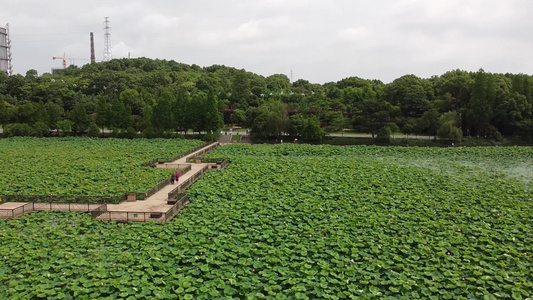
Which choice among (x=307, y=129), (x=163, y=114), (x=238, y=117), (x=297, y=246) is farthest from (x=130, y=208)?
(x=238, y=117)

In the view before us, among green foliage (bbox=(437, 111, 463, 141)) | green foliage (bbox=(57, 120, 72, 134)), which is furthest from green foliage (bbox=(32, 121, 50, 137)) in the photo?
green foliage (bbox=(437, 111, 463, 141))

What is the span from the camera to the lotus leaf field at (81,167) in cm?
1869

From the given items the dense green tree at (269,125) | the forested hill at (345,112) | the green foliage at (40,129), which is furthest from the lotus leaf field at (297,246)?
the green foliage at (40,129)

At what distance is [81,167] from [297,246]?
639 inches

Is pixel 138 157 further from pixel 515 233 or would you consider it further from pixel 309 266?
pixel 515 233

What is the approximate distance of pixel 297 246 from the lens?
38.7 feet

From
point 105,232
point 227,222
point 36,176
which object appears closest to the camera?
point 105,232

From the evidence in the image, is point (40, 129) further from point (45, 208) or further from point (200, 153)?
point (45, 208)

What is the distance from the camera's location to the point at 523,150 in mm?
32031

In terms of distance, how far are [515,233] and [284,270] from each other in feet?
26.8

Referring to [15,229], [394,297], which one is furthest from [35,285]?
[394,297]

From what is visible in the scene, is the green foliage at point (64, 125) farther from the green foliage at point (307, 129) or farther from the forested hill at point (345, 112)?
the green foliage at point (307, 129)

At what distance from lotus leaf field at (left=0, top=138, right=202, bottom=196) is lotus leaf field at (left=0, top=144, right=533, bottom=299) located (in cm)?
343

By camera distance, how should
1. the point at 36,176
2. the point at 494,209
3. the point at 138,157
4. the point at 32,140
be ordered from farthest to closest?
1. the point at 32,140
2. the point at 138,157
3. the point at 36,176
4. the point at 494,209
